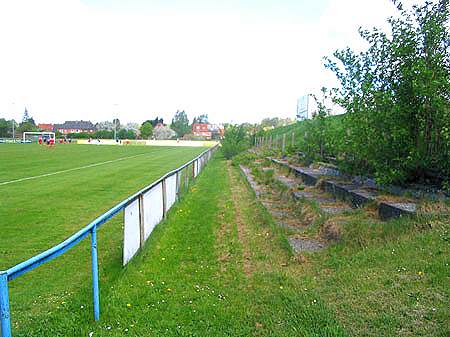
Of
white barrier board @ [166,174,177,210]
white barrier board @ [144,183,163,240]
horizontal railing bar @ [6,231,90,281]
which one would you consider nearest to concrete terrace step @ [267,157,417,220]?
white barrier board @ [166,174,177,210]

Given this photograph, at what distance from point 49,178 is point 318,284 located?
48.5 feet

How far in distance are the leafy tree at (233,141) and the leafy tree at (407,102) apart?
2406 centimetres

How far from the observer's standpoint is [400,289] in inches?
152

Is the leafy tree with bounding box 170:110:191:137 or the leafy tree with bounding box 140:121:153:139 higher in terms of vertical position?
the leafy tree with bounding box 170:110:191:137

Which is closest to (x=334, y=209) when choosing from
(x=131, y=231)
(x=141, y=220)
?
(x=141, y=220)

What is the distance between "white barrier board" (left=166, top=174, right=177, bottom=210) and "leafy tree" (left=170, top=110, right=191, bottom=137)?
12763 centimetres

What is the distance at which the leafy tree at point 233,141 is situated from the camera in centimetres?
3195

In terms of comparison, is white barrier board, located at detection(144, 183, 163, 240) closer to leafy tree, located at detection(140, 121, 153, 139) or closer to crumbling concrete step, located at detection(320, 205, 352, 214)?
crumbling concrete step, located at detection(320, 205, 352, 214)

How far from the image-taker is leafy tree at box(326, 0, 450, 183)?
6391 mm

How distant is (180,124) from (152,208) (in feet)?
446

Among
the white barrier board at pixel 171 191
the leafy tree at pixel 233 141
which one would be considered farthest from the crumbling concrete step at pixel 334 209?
the leafy tree at pixel 233 141

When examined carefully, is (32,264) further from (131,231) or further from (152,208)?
(152,208)

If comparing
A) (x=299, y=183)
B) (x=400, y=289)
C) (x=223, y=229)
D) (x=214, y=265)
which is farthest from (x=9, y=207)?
(x=400, y=289)

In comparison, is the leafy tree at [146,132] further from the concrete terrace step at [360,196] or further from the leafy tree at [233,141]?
the concrete terrace step at [360,196]
